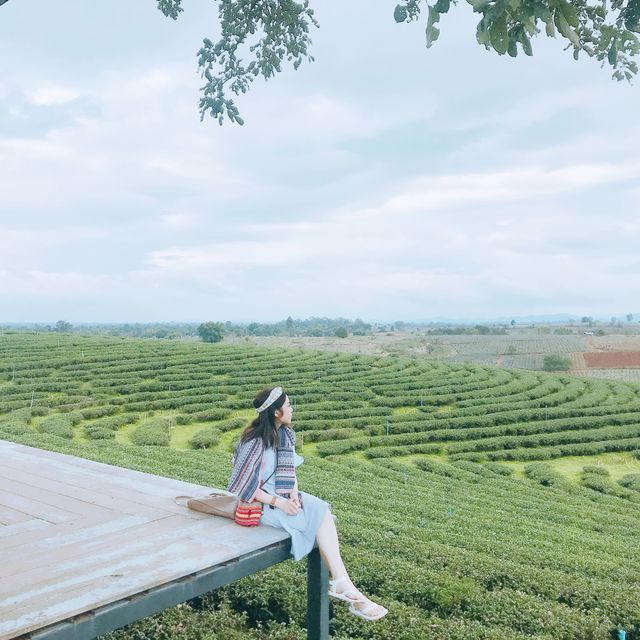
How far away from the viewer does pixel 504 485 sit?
16625 mm

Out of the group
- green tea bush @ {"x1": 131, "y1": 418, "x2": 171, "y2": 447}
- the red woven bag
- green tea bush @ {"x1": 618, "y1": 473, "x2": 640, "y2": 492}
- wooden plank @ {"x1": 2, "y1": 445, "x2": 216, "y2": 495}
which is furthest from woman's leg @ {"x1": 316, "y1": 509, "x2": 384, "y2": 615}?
green tea bush @ {"x1": 618, "y1": 473, "x2": 640, "y2": 492}

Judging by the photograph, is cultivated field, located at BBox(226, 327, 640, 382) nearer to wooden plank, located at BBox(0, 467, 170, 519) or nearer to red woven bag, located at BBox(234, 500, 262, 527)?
wooden plank, located at BBox(0, 467, 170, 519)

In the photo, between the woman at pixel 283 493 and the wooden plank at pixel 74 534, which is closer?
the wooden plank at pixel 74 534

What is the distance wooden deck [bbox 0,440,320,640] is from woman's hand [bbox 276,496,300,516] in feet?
0.44

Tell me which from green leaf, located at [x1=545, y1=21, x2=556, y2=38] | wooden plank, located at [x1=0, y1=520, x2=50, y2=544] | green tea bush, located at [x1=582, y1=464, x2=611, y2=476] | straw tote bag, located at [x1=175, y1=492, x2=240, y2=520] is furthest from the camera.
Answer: green tea bush, located at [x1=582, y1=464, x2=611, y2=476]

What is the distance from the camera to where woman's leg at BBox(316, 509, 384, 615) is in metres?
3.72

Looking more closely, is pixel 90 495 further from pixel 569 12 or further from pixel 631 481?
pixel 631 481

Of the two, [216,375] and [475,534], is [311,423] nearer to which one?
[216,375]

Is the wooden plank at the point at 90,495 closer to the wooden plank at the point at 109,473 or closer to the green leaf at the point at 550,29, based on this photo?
the wooden plank at the point at 109,473

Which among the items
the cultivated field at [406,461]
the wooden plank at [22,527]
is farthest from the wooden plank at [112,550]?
the cultivated field at [406,461]

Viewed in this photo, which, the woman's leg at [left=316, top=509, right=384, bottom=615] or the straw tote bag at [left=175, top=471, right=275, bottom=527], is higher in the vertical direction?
the straw tote bag at [left=175, top=471, right=275, bottom=527]

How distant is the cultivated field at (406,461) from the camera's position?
4898mm

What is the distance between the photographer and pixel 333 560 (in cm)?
380

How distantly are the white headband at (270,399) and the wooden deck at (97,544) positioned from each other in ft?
2.47
